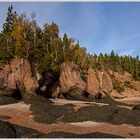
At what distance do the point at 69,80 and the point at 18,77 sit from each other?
1119cm

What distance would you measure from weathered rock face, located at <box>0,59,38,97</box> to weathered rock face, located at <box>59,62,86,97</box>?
6.27 meters

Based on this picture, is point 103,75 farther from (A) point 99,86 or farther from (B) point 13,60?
(B) point 13,60

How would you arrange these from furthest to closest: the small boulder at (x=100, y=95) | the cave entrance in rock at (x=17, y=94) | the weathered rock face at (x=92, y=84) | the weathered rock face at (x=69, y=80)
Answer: the small boulder at (x=100, y=95) → the weathered rock face at (x=92, y=84) → the weathered rock face at (x=69, y=80) → the cave entrance in rock at (x=17, y=94)

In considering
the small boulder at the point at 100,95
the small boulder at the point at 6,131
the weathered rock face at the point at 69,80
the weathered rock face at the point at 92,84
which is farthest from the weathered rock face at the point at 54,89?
the small boulder at the point at 6,131

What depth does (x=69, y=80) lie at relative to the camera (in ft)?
238

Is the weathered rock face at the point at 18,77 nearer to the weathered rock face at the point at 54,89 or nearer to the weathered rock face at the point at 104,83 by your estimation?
the weathered rock face at the point at 54,89

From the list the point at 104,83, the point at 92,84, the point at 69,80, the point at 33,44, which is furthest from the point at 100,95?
the point at 33,44

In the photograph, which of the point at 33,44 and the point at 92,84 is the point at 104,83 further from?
the point at 33,44

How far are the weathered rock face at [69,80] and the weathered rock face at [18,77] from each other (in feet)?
20.6

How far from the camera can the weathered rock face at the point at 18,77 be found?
2630 inches

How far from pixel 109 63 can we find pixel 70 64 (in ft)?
313

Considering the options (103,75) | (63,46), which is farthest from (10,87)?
(103,75)

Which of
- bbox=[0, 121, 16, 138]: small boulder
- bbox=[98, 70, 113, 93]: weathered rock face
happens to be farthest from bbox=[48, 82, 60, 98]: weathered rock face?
bbox=[0, 121, 16, 138]: small boulder

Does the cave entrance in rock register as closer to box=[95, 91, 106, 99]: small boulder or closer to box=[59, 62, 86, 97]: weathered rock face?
box=[59, 62, 86, 97]: weathered rock face
